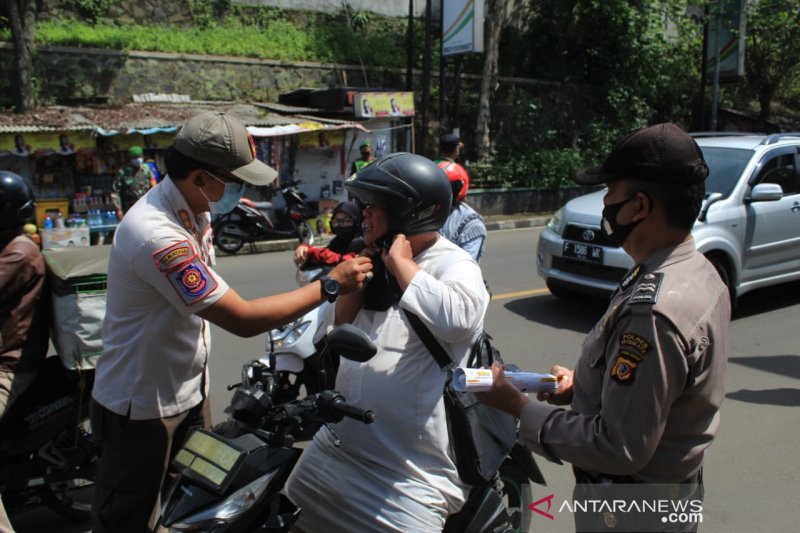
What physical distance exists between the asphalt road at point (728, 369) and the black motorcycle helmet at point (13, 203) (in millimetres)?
1559

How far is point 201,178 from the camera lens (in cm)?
240

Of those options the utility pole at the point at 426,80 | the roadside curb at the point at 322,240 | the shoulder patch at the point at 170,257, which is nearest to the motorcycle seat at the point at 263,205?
the roadside curb at the point at 322,240

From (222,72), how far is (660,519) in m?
15.6

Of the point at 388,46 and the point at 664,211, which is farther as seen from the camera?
the point at 388,46

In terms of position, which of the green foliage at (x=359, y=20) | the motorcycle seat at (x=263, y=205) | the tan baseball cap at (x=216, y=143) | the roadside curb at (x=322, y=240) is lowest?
the roadside curb at (x=322, y=240)

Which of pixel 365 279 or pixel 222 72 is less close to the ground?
pixel 222 72

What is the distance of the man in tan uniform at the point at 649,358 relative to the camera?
156cm

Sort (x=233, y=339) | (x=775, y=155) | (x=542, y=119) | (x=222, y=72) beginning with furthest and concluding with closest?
(x=542, y=119)
(x=222, y=72)
(x=775, y=155)
(x=233, y=339)

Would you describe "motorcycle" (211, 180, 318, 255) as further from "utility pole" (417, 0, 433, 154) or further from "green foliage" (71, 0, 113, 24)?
"green foliage" (71, 0, 113, 24)

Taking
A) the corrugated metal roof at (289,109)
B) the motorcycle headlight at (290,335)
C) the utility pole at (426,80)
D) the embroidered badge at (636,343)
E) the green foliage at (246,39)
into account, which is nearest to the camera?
the embroidered badge at (636,343)

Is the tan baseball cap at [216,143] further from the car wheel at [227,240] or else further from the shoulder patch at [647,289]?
the car wheel at [227,240]

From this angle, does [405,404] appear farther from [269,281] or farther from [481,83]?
[481,83]

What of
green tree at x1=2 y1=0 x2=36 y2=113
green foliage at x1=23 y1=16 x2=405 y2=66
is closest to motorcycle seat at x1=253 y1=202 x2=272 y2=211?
green tree at x1=2 y1=0 x2=36 y2=113

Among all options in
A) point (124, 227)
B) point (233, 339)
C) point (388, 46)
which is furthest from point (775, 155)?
point (388, 46)
